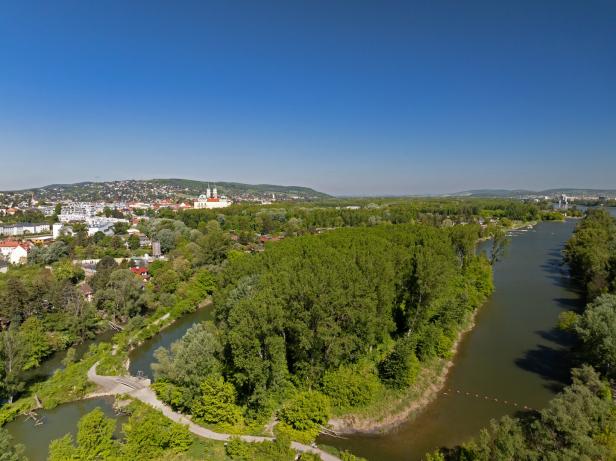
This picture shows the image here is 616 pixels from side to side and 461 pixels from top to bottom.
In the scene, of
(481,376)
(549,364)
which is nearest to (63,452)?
(481,376)

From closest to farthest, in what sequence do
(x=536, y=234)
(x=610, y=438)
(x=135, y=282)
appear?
(x=610, y=438), (x=135, y=282), (x=536, y=234)

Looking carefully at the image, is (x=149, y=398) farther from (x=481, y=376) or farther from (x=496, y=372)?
(x=496, y=372)

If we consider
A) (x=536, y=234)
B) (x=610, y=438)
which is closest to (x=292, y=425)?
(x=610, y=438)

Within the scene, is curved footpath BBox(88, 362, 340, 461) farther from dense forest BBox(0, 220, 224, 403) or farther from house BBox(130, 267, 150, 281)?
house BBox(130, 267, 150, 281)

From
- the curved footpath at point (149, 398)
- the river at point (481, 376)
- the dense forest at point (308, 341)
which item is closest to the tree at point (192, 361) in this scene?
the dense forest at point (308, 341)

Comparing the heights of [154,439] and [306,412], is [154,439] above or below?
above

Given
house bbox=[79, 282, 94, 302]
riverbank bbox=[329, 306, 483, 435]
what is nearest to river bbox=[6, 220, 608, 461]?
riverbank bbox=[329, 306, 483, 435]

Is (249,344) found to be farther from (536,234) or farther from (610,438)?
(536,234)
